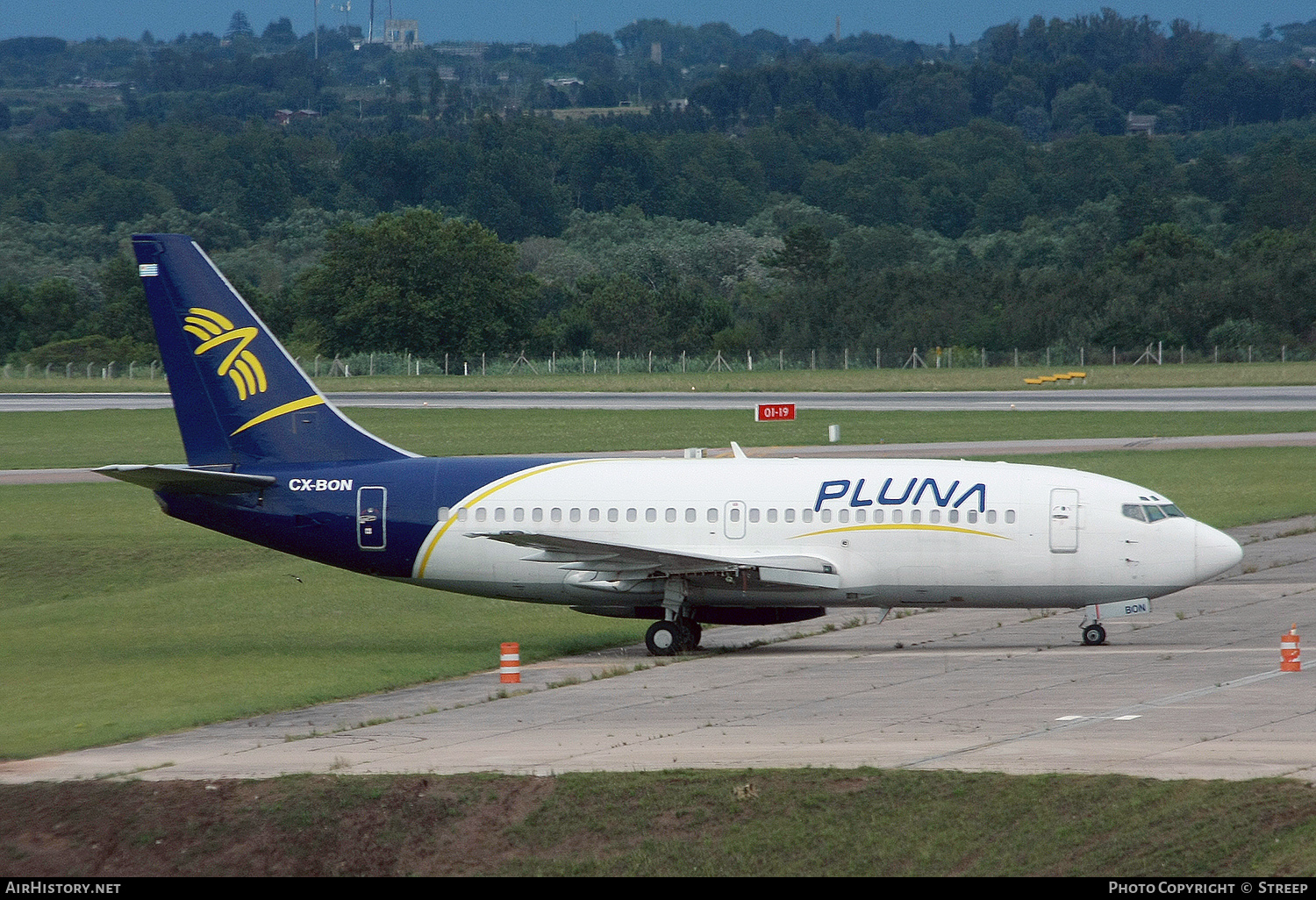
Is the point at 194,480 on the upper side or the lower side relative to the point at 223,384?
lower

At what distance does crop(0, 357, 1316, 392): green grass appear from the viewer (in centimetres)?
10062

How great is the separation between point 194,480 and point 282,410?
8.15ft

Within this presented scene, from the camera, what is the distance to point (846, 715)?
2595 centimetres

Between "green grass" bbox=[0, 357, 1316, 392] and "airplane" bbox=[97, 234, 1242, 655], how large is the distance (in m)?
65.0

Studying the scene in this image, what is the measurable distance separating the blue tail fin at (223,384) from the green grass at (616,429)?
33.6 metres

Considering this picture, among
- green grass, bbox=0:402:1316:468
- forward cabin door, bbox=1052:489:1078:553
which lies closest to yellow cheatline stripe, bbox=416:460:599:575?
forward cabin door, bbox=1052:489:1078:553

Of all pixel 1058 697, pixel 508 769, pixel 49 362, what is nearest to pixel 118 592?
pixel 508 769

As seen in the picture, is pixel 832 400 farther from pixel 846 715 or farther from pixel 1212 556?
pixel 846 715

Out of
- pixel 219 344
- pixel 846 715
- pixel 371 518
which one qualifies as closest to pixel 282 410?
pixel 219 344

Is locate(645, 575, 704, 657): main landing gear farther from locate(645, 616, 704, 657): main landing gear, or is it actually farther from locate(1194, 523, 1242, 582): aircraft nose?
locate(1194, 523, 1242, 582): aircraft nose

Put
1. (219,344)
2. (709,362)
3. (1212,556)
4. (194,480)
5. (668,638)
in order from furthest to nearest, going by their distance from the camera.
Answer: (709,362) → (219,344) → (194,480) → (668,638) → (1212,556)

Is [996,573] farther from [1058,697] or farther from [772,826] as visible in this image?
[772,826]

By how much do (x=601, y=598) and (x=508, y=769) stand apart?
416 inches
